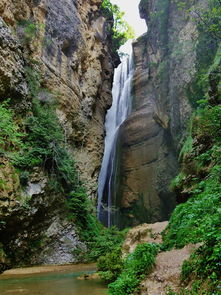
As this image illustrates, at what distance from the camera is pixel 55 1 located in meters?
20.3

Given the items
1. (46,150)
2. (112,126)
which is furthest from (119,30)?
(46,150)

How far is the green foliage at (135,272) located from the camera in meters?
5.08

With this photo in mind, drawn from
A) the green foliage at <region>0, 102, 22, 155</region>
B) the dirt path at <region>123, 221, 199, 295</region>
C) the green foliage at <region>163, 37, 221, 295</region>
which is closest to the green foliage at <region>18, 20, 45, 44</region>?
the green foliage at <region>0, 102, 22, 155</region>

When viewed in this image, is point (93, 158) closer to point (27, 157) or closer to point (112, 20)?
point (27, 157)

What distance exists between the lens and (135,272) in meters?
5.66

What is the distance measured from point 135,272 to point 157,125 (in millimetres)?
21123

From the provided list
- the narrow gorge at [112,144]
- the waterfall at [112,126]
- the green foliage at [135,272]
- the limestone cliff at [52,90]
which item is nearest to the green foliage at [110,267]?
the narrow gorge at [112,144]

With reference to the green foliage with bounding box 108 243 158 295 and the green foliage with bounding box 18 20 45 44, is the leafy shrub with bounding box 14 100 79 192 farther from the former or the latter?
the green foliage with bounding box 108 243 158 295

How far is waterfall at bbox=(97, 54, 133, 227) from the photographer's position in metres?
25.0

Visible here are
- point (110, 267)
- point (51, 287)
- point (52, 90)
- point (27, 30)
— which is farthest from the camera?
point (52, 90)

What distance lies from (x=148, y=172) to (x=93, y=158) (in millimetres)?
6428

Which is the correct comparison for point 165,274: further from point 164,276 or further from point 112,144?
point 112,144

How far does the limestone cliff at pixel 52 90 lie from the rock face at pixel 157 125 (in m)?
4.26

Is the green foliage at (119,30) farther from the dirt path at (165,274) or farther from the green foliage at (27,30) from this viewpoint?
the dirt path at (165,274)
